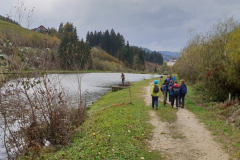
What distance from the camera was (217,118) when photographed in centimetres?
1252

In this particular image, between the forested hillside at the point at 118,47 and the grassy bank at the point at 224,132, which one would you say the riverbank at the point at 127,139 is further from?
the forested hillside at the point at 118,47

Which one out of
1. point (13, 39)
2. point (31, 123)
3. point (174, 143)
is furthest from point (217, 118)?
point (13, 39)

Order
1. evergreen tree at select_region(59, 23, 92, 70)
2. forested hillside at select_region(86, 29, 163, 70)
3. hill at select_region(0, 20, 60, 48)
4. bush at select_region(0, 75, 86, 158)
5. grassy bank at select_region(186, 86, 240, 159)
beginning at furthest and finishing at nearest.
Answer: forested hillside at select_region(86, 29, 163, 70) < evergreen tree at select_region(59, 23, 92, 70) < bush at select_region(0, 75, 86, 158) < hill at select_region(0, 20, 60, 48) < grassy bank at select_region(186, 86, 240, 159)

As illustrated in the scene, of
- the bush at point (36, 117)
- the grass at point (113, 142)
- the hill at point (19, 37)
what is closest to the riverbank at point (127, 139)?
the grass at point (113, 142)

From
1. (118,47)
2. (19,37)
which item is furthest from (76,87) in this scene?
(118,47)

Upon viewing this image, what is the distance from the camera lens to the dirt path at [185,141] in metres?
7.21

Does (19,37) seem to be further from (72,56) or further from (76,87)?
(76,87)

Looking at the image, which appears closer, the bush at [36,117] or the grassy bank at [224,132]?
the grassy bank at [224,132]

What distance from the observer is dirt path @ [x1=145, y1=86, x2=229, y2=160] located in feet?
23.6

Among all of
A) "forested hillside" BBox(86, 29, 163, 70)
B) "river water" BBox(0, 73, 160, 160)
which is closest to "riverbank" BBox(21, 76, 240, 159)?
"river water" BBox(0, 73, 160, 160)

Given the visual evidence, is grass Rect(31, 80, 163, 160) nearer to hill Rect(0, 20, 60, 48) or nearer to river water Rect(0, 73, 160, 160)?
river water Rect(0, 73, 160, 160)

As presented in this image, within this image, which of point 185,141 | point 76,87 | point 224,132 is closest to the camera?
point 185,141

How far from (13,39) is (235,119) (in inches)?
445

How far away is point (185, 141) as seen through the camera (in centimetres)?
852
